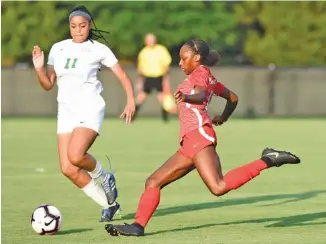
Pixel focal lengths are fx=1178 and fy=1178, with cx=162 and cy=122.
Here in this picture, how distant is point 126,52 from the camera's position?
40781mm

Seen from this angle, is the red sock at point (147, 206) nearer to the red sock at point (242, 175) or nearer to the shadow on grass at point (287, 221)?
the shadow on grass at point (287, 221)

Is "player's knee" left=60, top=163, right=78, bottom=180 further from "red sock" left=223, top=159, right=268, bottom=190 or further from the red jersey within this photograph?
"red sock" left=223, top=159, right=268, bottom=190

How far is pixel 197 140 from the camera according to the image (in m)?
10.4

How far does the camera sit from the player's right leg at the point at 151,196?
10.4m

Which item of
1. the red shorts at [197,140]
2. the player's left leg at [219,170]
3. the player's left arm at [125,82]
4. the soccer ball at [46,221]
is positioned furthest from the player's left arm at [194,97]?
the soccer ball at [46,221]

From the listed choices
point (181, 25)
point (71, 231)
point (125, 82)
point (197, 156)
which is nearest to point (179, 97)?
point (197, 156)

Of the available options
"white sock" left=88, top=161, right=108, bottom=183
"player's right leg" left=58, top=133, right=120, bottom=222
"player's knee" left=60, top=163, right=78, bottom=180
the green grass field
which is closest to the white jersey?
"player's right leg" left=58, top=133, right=120, bottom=222

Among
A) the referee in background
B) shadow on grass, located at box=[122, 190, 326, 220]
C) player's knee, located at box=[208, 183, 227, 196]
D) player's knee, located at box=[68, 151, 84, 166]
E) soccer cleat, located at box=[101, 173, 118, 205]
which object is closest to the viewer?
player's knee, located at box=[208, 183, 227, 196]

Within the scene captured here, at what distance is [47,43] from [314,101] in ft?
31.4

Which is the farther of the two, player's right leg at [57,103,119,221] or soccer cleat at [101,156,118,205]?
soccer cleat at [101,156,118,205]

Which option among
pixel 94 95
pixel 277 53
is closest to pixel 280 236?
pixel 94 95

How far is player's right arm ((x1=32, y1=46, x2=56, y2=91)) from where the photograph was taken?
37.7 ft

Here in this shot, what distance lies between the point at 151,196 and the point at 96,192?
147 centimetres

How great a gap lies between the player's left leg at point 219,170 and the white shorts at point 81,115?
56.7 inches
